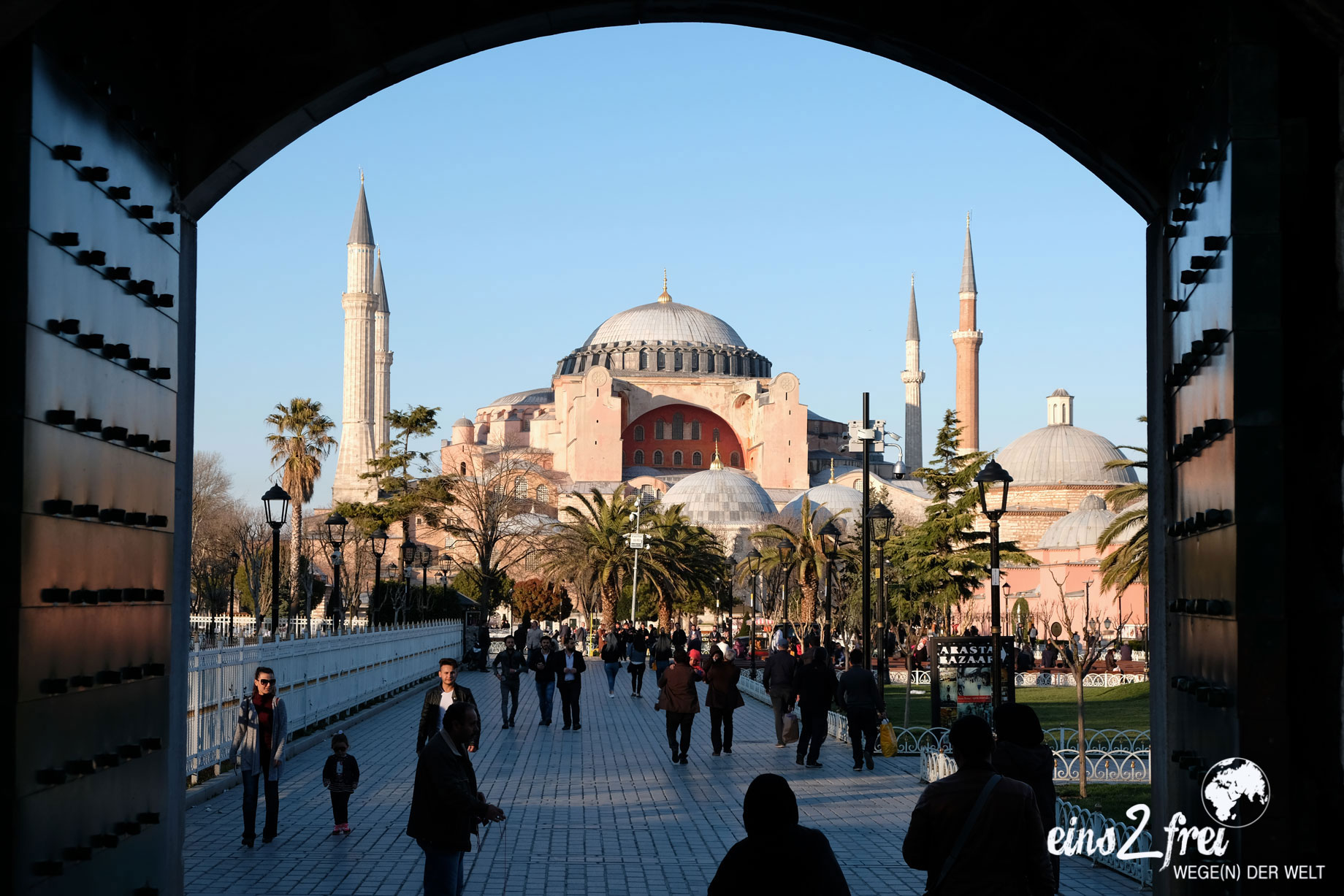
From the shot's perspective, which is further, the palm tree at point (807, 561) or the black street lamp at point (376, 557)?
the palm tree at point (807, 561)

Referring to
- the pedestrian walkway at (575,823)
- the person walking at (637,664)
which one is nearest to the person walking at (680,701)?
the pedestrian walkway at (575,823)

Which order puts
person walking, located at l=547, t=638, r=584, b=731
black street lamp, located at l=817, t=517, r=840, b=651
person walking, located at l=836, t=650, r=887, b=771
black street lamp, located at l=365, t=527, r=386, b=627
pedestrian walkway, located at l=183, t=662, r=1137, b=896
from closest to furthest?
pedestrian walkway, located at l=183, t=662, r=1137, b=896 → person walking, located at l=836, t=650, r=887, b=771 → person walking, located at l=547, t=638, r=584, b=731 → black street lamp, located at l=817, t=517, r=840, b=651 → black street lamp, located at l=365, t=527, r=386, b=627

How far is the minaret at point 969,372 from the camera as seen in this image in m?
74.0

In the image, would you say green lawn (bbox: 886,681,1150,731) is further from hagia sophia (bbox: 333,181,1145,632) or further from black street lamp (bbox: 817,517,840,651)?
hagia sophia (bbox: 333,181,1145,632)

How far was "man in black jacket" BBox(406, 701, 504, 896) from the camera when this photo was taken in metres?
6.17

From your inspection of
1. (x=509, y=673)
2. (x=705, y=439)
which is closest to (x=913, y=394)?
(x=705, y=439)

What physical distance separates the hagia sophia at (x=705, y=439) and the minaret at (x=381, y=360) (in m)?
0.13

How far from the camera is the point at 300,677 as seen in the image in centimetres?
1652

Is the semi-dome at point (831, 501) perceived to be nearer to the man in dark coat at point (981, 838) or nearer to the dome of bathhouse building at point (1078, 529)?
the dome of bathhouse building at point (1078, 529)

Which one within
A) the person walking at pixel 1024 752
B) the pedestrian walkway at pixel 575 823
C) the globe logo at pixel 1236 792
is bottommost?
the pedestrian walkway at pixel 575 823

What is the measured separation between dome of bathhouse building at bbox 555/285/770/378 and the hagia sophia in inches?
4.3

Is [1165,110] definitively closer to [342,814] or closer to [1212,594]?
[1212,594]

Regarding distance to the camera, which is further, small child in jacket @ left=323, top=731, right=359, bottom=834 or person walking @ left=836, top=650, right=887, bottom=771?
person walking @ left=836, top=650, right=887, bottom=771

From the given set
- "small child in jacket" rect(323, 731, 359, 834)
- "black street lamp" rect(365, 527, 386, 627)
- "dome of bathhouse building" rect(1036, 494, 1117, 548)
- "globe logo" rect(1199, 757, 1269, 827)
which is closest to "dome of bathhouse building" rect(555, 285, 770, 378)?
"dome of bathhouse building" rect(1036, 494, 1117, 548)
